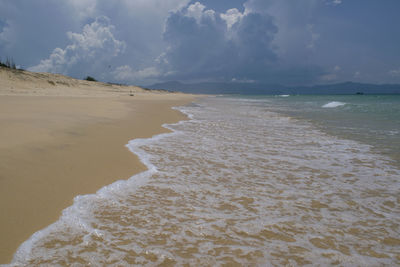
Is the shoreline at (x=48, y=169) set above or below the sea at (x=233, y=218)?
above

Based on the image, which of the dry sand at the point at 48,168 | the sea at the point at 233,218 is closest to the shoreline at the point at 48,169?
the dry sand at the point at 48,168

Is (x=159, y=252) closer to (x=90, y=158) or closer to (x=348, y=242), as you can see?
(x=348, y=242)

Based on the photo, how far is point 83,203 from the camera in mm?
2432

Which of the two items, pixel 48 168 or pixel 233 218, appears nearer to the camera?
pixel 233 218

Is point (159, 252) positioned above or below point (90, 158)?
below

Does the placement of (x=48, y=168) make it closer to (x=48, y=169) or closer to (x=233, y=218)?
(x=48, y=169)

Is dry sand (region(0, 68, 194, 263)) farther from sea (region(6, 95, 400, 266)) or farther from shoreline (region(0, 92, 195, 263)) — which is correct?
sea (region(6, 95, 400, 266))

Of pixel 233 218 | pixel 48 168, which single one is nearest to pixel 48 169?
pixel 48 168

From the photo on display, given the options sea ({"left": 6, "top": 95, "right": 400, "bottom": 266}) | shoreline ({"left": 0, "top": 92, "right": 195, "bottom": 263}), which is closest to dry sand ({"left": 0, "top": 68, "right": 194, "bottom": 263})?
shoreline ({"left": 0, "top": 92, "right": 195, "bottom": 263})

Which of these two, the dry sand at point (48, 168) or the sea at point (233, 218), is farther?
the dry sand at point (48, 168)

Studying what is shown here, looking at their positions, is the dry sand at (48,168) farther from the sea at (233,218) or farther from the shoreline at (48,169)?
the sea at (233,218)

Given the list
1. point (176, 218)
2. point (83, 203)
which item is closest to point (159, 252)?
point (176, 218)

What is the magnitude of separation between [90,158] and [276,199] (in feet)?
8.95

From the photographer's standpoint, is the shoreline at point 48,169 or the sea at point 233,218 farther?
the shoreline at point 48,169
